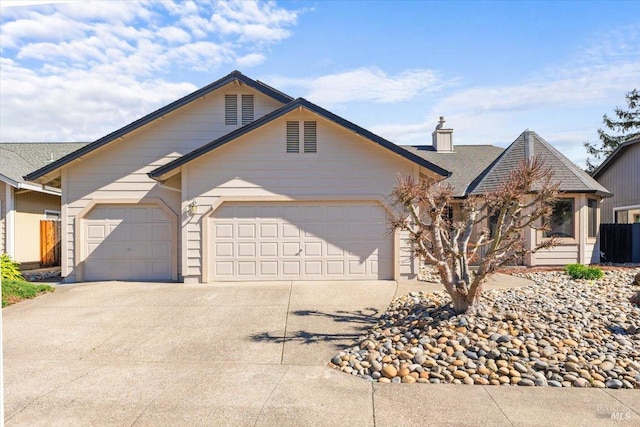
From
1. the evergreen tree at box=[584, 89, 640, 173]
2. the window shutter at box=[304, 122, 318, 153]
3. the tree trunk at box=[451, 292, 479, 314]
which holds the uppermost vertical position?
the evergreen tree at box=[584, 89, 640, 173]

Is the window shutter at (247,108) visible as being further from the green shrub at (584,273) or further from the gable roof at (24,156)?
the green shrub at (584,273)

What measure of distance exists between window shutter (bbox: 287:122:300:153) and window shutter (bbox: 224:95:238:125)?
2239mm

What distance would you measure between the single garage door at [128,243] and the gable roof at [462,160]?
10459 millimetres

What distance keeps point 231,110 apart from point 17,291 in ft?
22.9

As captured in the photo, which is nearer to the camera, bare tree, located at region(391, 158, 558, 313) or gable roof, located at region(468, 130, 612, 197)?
bare tree, located at region(391, 158, 558, 313)

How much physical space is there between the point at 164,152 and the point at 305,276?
5410 millimetres

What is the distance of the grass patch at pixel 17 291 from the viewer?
9.04m

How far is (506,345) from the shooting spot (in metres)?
5.66

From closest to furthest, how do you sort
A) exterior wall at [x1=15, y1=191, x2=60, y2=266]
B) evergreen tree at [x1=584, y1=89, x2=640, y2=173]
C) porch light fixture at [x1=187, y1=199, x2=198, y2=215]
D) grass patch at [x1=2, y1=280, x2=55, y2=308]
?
grass patch at [x1=2, y1=280, x2=55, y2=308] → porch light fixture at [x1=187, y1=199, x2=198, y2=215] → exterior wall at [x1=15, y1=191, x2=60, y2=266] → evergreen tree at [x1=584, y1=89, x2=640, y2=173]

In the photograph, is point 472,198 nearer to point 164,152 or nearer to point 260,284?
point 260,284

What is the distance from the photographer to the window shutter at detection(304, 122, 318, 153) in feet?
35.8

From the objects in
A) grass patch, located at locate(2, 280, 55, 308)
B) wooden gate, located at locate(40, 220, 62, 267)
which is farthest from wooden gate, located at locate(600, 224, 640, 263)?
wooden gate, located at locate(40, 220, 62, 267)

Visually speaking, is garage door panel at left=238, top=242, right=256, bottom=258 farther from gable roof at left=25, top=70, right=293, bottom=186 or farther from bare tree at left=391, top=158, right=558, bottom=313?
bare tree at left=391, top=158, right=558, bottom=313

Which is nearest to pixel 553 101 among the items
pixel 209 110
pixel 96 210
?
pixel 209 110
